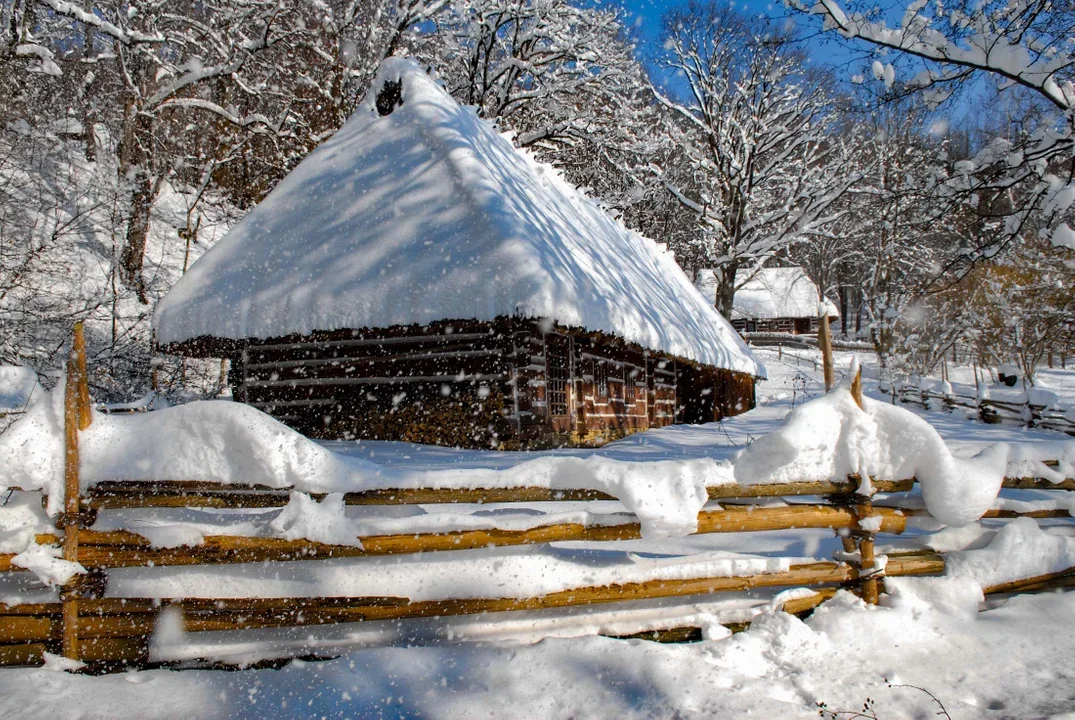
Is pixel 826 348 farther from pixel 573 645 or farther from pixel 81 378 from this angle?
pixel 81 378

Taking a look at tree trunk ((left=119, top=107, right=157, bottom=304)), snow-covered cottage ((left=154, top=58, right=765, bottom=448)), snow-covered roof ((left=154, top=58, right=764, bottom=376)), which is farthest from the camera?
tree trunk ((left=119, top=107, right=157, bottom=304))

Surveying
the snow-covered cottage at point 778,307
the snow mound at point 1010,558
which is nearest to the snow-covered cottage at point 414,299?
the snow mound at point 1010,558

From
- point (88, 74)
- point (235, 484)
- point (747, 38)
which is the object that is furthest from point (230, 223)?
point (235, 484)

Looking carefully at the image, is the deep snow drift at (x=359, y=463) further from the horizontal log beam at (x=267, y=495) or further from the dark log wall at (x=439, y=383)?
the dark log wall at (x=439, y=383)

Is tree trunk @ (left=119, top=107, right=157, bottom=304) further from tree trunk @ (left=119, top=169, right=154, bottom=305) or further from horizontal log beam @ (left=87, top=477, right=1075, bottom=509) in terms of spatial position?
horizontal log beam @ (left=87, top=477, right=1075, bottom=509)

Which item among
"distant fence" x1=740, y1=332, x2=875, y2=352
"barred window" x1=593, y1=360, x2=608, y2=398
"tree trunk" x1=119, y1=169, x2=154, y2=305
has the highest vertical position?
"tree trunk" x1=119, y1=169, x2=154, y2=305

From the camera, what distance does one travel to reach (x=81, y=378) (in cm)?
292

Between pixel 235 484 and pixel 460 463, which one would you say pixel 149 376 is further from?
pixel 235 484

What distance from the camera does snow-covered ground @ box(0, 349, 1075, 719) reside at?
2619 mm

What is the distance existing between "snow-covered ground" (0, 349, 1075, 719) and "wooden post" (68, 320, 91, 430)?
1.55 ft

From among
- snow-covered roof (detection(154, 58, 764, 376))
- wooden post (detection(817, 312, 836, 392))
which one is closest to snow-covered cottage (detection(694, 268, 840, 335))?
snow-covered roof (detection(154, 58, 764, 376))

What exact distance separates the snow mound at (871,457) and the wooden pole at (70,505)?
309 cm

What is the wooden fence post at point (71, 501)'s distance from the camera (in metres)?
2.91

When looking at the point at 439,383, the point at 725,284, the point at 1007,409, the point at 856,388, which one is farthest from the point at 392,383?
the point at 725,284
